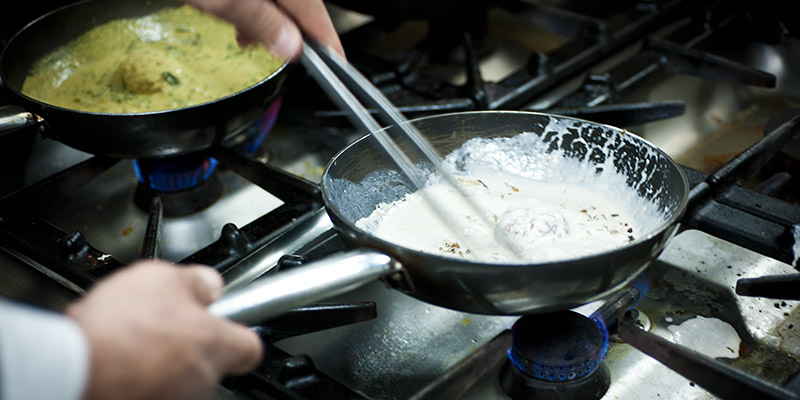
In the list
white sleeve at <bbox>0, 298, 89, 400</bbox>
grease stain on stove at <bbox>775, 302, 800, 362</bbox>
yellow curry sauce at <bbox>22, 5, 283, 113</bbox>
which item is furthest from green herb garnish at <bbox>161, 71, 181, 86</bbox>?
grease stain on stove at <bbox>775, 302, 800, 362</bbox>

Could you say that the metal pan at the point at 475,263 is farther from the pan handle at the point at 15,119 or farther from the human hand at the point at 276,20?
the pan handle at the point at 15,119

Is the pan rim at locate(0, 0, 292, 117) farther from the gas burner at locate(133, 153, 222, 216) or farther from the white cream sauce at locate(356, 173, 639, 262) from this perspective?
the white cream sauce at locate(356, 173, 639, 262)

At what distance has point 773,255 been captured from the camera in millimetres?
670

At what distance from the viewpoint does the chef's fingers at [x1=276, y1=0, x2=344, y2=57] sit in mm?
652

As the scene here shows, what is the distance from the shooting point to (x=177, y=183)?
877mm

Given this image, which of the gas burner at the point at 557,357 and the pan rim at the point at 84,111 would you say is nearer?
the gas burner at the point at 557,357

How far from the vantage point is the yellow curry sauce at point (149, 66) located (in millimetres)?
855

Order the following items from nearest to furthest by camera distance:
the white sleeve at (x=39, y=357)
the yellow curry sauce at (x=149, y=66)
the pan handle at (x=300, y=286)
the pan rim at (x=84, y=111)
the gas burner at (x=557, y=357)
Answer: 1. the white sleeve at (x=39, y=357)
2. the pan handle at (x=300, y=286)
3. the gas burner at (x=557, y=357)
4. the pan rim at (x=84, y=111)
5. the yellow curry sauce at (x=149, y=66)

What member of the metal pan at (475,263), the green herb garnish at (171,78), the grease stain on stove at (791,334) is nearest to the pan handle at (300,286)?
the metal pan at (475,263)

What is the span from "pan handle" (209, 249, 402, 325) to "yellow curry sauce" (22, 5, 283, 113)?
0.47 metres

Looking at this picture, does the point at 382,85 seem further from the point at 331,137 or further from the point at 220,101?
the point at 220,101

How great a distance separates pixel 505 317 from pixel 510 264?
238mm

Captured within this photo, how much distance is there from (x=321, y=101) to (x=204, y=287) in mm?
726

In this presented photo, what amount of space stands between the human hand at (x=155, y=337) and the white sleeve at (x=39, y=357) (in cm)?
1
